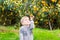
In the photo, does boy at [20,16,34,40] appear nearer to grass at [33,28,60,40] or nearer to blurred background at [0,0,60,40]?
grass at [33,28,60,40]

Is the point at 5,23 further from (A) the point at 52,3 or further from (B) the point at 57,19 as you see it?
(A) the point at 52,3

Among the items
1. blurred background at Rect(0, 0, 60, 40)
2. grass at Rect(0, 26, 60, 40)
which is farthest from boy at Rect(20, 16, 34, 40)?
blurred background at Rect(0, 0, 60, 40)

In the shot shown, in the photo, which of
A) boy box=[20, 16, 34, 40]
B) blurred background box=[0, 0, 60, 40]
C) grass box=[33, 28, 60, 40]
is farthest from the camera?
blurred background box=[0, 0, 60, 40]

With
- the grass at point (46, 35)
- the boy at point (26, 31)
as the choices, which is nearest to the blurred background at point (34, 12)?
the grass at point (46, 35)

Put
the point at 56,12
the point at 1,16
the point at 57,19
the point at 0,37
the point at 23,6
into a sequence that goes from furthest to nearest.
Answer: the point at 1,16 < the point at 57,19 < the point at 56,12 < the point at 23,6 < the point at 0,37

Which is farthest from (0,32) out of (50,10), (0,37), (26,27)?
(26,27)

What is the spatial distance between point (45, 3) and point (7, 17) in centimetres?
413

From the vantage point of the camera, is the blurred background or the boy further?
the blurred background

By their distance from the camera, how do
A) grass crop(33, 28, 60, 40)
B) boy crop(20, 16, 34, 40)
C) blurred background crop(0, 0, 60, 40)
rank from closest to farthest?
boy crop(20, 16, 34, 40) < grass crop(33, 28, 60, 40) < blurred background crop(0, 0, 60, 40)

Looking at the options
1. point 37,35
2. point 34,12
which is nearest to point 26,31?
point 37,35

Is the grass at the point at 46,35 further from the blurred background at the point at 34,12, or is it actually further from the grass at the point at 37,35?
the blurred background at the point at 34,12

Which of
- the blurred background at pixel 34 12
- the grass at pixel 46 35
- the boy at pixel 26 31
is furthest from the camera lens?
the blurred background at pixel 34 12

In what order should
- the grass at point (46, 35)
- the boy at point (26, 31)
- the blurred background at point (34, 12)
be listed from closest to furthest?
1. the boy at point (26, 31)
2. the grass at point (46, 35)
3. the blurred background at point (34, 12)

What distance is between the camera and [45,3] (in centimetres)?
1103
